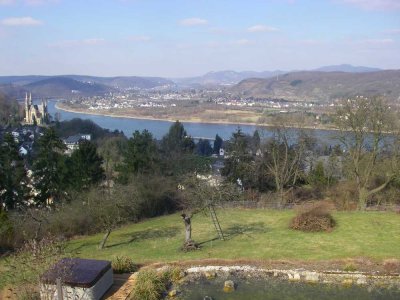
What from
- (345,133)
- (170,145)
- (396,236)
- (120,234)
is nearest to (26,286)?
(120,234)

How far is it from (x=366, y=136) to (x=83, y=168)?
51.9ft

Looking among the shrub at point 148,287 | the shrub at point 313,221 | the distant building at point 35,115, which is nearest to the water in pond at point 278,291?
the shrub at point 148,287

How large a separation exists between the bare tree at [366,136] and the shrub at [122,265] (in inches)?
513

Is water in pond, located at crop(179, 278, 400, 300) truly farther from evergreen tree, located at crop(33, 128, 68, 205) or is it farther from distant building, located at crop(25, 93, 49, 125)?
distant building, located at crop(25, 93, 49, 125)

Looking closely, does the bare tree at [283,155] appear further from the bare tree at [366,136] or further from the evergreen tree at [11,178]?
the evergreen tree at [11,178]

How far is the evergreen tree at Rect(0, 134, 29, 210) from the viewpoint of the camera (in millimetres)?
22891

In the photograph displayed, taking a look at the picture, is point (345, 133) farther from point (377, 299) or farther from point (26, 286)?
point (26, 286)

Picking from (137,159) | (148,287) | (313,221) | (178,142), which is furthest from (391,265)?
(178,142)

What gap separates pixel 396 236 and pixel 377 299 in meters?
5.67

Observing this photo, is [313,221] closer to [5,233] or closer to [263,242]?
[263,242]

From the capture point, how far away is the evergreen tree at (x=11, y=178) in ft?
75.1

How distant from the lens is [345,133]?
22.0 m

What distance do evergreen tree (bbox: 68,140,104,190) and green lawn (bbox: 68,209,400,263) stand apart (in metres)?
4.80

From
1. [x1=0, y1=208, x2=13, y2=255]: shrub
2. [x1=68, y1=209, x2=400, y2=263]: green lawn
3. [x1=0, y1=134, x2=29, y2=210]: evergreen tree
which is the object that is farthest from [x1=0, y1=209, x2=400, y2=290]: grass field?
[x1=0, y1=134, x2=29, y2=210]: evergreen tree
